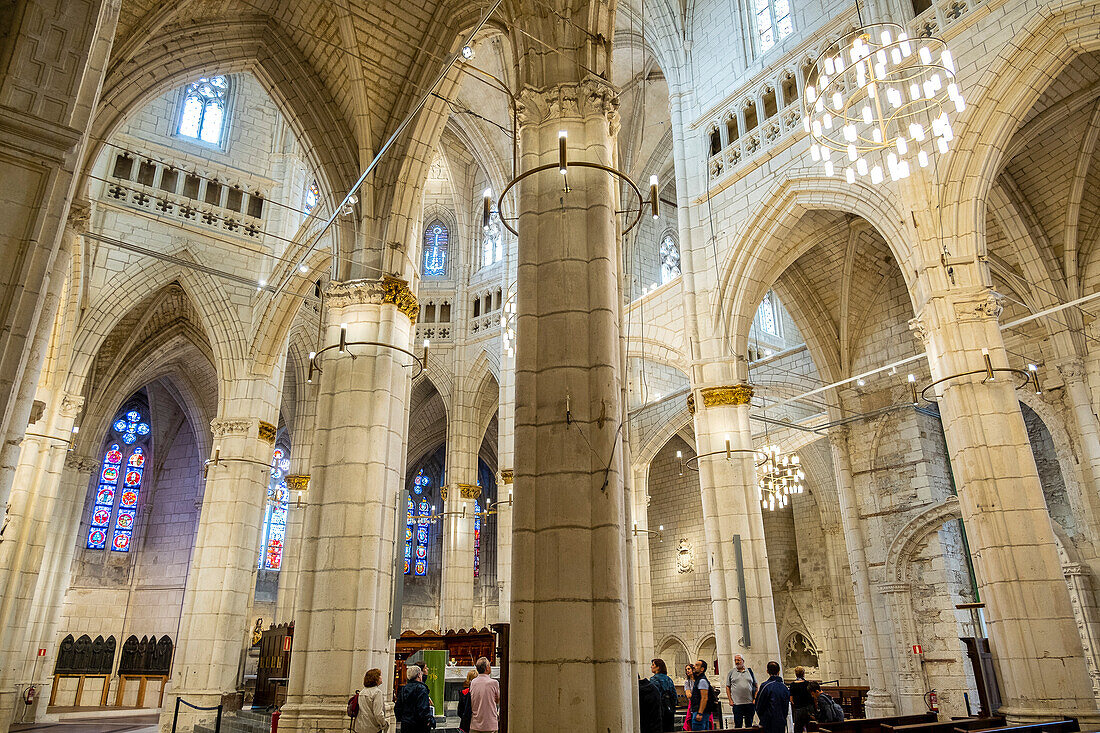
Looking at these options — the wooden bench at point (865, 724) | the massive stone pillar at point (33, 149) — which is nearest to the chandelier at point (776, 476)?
the wooden bench at point (865, 724)

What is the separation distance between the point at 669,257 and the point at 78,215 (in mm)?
16541

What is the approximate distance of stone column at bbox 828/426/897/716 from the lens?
16453 mm

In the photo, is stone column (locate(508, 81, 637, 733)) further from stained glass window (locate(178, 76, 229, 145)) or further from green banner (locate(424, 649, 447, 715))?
stained glass window (locate(178, 76, 229, 145))

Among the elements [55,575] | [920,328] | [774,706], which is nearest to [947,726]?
[774,706]

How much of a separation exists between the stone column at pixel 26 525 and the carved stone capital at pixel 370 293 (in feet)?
29.0

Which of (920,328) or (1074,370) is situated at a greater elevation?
(1074,370)

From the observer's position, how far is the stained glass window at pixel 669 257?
23.1 meters

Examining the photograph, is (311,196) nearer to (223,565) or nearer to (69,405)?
(69,405)

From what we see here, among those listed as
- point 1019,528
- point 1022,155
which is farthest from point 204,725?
point 1022,155

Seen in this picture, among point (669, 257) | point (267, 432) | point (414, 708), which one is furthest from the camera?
point (669, 257)

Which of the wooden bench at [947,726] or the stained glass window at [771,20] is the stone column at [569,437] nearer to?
the wooden bench at [947,726]

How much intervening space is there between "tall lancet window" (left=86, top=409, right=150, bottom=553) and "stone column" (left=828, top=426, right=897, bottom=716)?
2370 cm

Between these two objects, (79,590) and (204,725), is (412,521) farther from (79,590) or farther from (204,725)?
(204,725)

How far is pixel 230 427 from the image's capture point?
16.8 m
